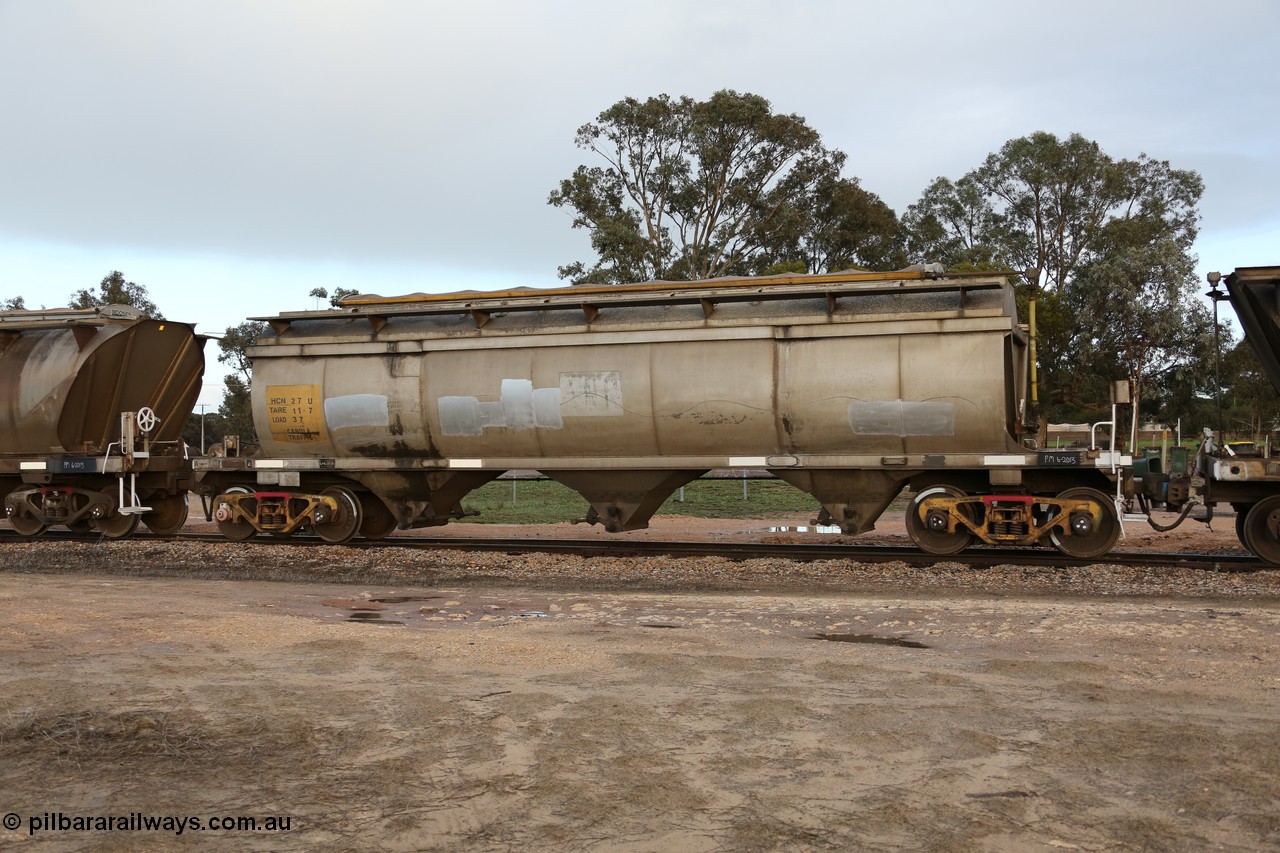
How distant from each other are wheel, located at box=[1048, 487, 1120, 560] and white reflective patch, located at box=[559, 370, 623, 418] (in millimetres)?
5725

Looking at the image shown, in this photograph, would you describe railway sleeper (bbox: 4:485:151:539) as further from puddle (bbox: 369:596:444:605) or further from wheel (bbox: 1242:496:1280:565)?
wheel (bbox: 1242:496:1280:565)

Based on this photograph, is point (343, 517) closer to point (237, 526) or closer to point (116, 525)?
point (237, 526)

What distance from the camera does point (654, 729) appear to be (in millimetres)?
5754

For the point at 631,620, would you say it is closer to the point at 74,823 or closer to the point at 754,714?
the point at 754,714

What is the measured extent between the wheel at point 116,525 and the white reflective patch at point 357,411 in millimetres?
4245

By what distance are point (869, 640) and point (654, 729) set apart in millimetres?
3431

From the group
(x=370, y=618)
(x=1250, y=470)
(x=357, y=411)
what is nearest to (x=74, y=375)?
(x=357, y=411)

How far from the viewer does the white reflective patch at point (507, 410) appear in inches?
551

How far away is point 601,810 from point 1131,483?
32.7ft

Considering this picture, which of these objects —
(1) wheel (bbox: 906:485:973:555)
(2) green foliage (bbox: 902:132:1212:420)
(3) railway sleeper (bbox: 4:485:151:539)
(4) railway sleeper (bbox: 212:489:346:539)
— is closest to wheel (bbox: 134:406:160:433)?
(3) railway sleeper (bbox: 4:485:151:539)

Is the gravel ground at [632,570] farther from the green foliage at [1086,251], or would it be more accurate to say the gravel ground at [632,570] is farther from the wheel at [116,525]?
the green foliage at [1086,251]

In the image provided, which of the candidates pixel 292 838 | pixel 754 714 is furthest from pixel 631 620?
pixel 292 838

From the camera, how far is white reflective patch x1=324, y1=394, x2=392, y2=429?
1473cm

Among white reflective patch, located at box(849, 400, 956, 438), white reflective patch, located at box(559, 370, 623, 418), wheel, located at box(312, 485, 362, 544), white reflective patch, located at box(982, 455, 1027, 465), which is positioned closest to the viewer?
white reflective patch, located at box(982, 455, 1027, 465)
